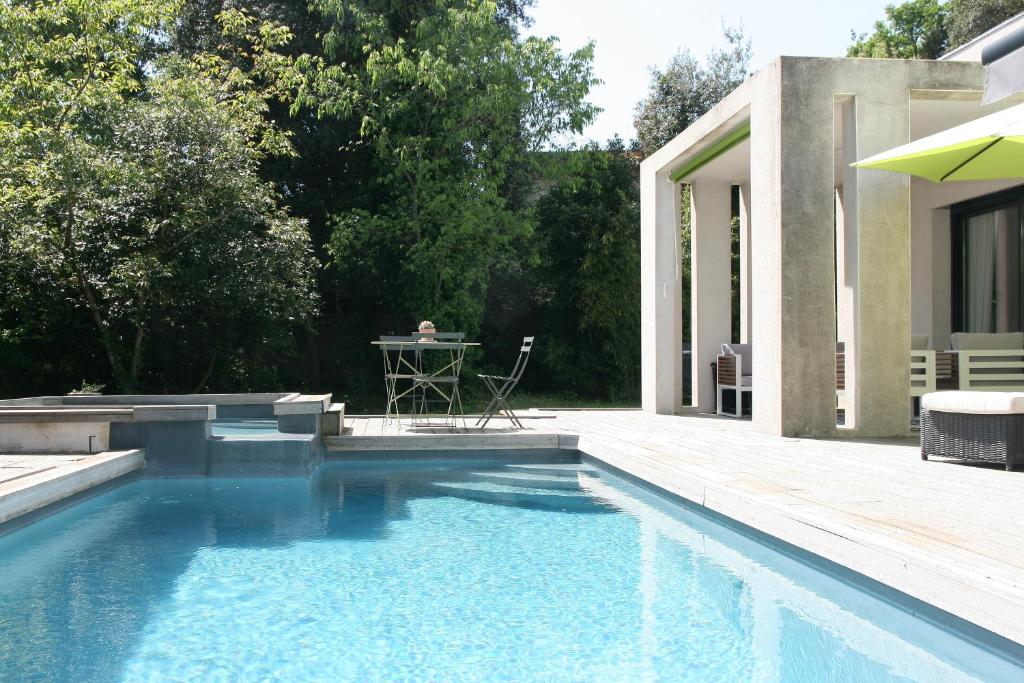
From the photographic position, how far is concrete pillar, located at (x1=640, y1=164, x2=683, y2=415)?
9.73m

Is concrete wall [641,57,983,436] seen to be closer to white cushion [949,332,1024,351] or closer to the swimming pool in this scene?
white cushion [949,332,1024,351]

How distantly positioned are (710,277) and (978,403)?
5.27m

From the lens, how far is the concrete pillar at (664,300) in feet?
31.9

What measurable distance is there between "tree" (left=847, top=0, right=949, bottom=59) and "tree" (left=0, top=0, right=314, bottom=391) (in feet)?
60.8

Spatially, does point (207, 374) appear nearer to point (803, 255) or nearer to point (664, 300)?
point (664, 300)

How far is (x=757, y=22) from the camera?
70.9 ft

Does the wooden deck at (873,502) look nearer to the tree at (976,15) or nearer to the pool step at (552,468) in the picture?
the pool step at (552,468)

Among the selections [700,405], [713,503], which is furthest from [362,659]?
[700,405]

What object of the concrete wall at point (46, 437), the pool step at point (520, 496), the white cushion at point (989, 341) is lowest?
the pool step at point (520, 496)

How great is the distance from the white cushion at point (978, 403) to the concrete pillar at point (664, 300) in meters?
4.38

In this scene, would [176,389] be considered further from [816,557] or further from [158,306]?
[816,557]

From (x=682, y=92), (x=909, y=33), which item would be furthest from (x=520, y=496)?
(x=909, y=33)

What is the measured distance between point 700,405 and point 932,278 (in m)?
2.82

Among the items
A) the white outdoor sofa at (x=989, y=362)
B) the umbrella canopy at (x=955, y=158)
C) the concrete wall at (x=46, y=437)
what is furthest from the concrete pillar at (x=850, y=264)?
the concrete wall at (x=46, y=437)
